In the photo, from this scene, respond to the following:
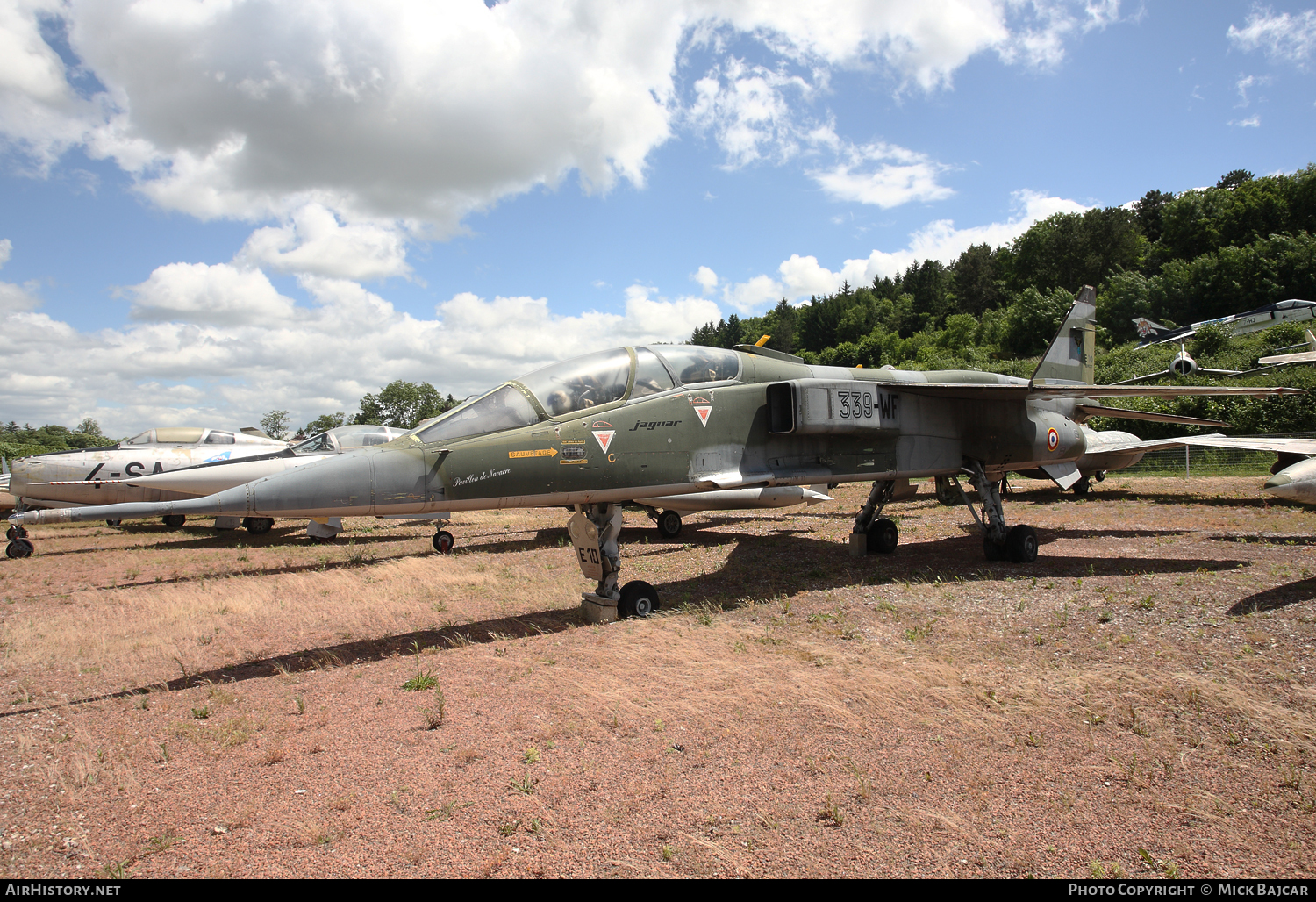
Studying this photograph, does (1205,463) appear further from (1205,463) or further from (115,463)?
(115,463)

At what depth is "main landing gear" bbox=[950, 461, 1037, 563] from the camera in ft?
30.7

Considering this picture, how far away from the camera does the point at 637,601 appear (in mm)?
7422

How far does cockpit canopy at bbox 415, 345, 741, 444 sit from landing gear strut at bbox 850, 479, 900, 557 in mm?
4553

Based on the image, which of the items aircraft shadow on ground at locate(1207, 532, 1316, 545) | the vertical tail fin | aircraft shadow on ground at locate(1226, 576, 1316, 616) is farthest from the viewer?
the vertical tail fin

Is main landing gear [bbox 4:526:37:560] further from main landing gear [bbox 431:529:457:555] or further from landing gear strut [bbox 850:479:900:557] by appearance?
landing gear strut [bbox 850:479:900:557]

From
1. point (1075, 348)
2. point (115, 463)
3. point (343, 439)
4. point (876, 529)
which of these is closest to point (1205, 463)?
point (1075, 348)

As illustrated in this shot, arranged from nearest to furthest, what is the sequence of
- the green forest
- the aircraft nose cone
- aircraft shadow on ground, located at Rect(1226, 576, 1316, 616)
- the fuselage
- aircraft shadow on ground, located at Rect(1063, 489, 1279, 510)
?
1. the fuselage
2. aircraft shadow on ground, located at Rect(1226, 576, 1316, 616)
3. the aircraft nose cone
4. aircraft shadow on ground, located at Rect(1063, 489, 1279, 510)
5. the green forest

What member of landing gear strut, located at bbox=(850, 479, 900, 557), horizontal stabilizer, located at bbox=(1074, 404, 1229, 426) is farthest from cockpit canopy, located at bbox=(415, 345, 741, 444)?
horizontal stabilizer, located at bbox=(1074, 404, 1229, 426)

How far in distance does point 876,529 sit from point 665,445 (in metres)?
5.64

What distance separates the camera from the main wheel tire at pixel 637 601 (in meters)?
7.39

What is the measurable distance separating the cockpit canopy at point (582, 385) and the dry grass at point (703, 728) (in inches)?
89.1

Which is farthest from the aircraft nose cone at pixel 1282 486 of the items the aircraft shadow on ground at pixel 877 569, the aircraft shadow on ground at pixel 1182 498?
the aircraft shadow on ground at pixel 1182 498

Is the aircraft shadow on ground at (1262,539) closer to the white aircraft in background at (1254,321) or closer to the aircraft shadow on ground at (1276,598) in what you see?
the aircraft shadow on ground at (1276,598)
